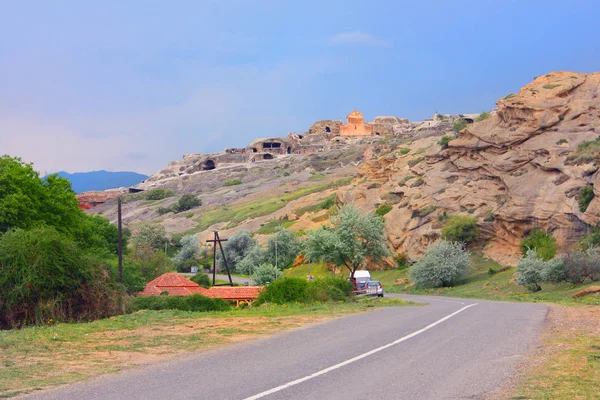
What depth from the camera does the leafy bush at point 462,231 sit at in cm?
5288

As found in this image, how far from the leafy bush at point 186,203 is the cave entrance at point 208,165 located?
4097 centimetres

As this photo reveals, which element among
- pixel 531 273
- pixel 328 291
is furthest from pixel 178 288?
pixel 531 273

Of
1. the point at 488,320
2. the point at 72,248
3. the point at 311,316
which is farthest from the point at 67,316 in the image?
the point at 488,320

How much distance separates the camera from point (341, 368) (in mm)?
10797

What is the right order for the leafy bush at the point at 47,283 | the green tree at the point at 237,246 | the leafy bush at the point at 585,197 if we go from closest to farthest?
1. the leafy bush at the point at 47,283
2. the leafy bush at the point at 585,197
3. the green tree at the point at 237,246

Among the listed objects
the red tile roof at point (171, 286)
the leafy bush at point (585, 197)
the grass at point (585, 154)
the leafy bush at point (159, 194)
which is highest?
the leafy bush at point (159, 194)

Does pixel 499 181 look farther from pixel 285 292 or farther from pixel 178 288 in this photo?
pixel 285 292

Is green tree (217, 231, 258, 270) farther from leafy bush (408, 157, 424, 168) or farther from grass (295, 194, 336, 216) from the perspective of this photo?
leafy bush (408, 157, 424, 168)

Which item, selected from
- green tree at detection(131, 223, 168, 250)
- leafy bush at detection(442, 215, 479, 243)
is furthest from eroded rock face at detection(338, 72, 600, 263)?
green tree at detection(131, 223, 168, 250)

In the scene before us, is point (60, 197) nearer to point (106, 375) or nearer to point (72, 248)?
point (72, 248)

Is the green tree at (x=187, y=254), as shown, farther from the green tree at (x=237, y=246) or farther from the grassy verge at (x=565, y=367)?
the grassy verge at (x=565, y=367)

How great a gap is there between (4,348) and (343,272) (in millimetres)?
46151

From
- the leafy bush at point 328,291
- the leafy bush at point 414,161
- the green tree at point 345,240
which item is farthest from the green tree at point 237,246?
the leafy bush at point 328,291

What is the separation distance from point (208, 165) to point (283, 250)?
313 ft
